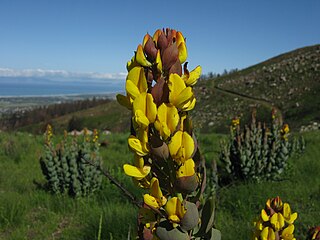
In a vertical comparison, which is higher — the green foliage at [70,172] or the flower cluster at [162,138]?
the flower cluster at [162,138]

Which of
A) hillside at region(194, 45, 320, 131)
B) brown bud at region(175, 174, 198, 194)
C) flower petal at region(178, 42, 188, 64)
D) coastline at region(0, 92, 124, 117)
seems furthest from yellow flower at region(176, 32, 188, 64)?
coastline at region(0, 92, 124, 117)

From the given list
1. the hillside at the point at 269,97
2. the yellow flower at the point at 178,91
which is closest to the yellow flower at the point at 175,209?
the yellow flower at the point at 178,91

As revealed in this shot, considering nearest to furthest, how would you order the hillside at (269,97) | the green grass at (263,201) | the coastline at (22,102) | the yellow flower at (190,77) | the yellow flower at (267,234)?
1. the yellow flower at (190,77)
2. the yellow flower at (267,234)
3. the green grass at (263,201)
4. the hillside at (269,97)
5. the coastline at (22,102)

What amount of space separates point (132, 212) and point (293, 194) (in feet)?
7.22

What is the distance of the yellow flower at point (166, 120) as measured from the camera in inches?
35.4

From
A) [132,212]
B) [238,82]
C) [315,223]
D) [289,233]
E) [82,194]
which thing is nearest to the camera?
[289,233]

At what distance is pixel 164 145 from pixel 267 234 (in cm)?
80

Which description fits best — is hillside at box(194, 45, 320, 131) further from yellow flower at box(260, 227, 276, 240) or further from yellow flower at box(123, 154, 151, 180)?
yellow flower at box(123, 154, 151, 180)

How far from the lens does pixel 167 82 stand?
0.96m

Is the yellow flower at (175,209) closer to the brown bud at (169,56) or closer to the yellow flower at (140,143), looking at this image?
the yellow flower at (140,143)

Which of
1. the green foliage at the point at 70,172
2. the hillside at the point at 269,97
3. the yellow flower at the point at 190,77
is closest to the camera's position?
the yellow flower at the point at 190,77

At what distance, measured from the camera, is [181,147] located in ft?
2.97

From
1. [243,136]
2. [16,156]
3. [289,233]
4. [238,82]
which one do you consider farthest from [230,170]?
[238,82]

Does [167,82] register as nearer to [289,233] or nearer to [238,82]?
[289,233]
